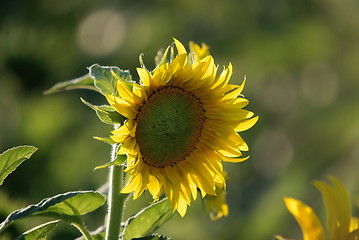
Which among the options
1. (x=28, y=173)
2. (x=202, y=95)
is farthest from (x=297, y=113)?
(x=202, y=95)

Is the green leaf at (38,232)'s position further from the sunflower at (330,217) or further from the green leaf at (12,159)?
the sunflower at (330,217)

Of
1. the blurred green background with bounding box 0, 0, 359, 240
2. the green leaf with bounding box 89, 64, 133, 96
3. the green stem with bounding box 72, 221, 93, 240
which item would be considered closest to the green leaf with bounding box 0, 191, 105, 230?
the green stem with bounding box 72, 221, 93, 240

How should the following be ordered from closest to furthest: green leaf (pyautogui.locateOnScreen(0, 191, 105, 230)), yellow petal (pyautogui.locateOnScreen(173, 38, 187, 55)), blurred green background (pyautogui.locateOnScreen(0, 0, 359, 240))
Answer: green leaf (pyautogui.locateOnScreen(0, 191, 105, 230)) < yellow petal (pyautogui.locateOnScreen(173, 38, 187, 55)) < blurred green background (pyautogui.locateOnScreen(0, 0, 359, 240))

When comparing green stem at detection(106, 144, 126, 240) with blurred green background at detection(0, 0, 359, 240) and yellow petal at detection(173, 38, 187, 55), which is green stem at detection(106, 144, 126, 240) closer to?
yellow petal at detection(173, 38, 187, 55)

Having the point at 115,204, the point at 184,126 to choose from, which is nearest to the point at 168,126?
the point at 184,126

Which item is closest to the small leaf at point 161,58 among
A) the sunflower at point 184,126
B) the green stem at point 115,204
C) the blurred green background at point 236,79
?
the sunflower at point 184,126

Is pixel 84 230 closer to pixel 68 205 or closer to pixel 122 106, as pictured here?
pixel 68 205
